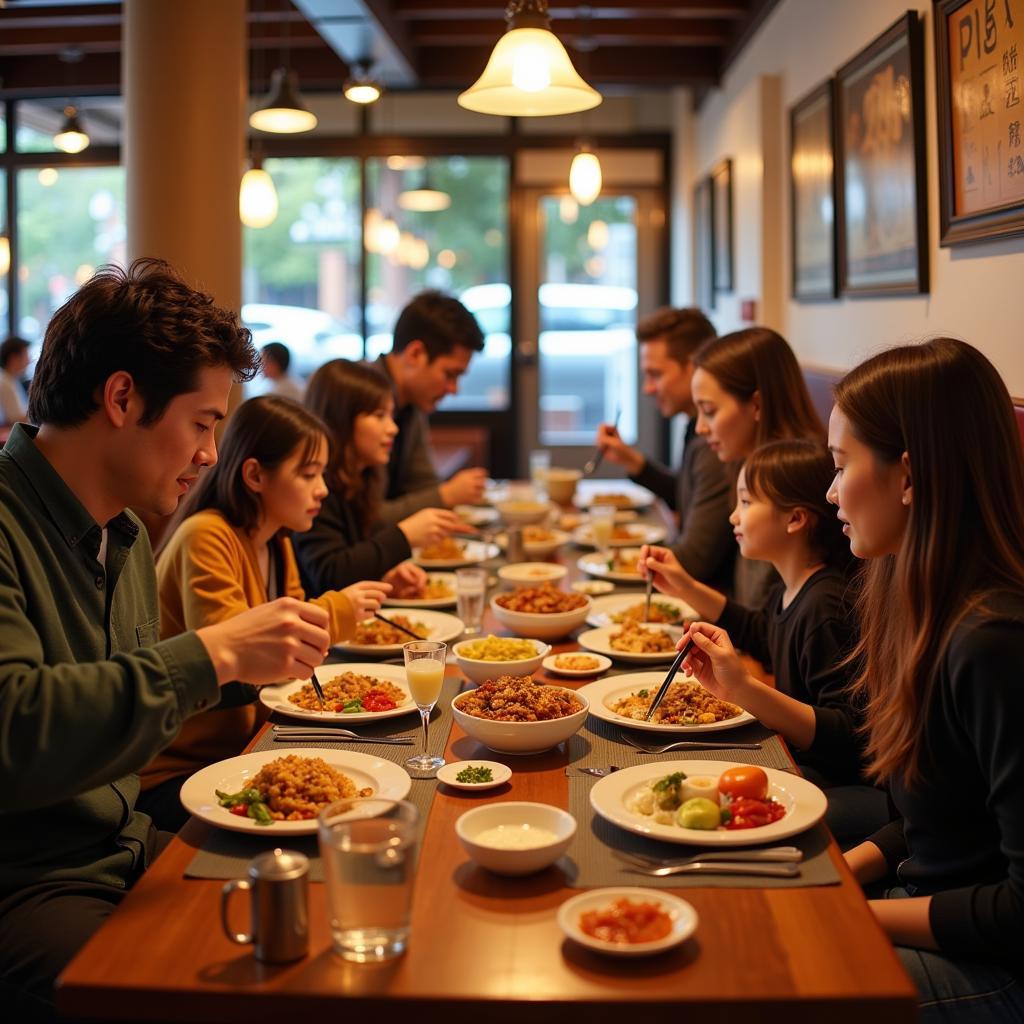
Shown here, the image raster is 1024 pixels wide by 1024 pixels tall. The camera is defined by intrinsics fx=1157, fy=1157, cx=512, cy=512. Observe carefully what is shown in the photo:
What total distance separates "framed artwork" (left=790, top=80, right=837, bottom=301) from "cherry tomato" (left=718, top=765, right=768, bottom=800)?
3266mm

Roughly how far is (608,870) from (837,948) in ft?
1.00

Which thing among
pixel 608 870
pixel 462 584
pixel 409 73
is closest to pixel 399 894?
pixel 608 870

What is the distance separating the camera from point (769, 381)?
3.10m

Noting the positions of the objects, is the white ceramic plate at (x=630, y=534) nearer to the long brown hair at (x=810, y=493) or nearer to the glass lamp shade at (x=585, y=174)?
the long brown hair at (x=810, y=493)

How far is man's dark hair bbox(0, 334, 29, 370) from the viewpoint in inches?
325

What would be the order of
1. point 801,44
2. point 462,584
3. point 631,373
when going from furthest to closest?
point 631,373
point 801,44
point 462,584

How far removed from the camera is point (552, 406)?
9227 mm

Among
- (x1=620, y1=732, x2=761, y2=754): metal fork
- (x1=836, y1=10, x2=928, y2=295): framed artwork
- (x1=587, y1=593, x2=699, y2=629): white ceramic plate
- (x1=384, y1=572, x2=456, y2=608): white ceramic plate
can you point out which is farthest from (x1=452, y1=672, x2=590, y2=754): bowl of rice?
(x1=836, y1=10, x2=928, y2=295): framed artwork

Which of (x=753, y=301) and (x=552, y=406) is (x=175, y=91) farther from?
(x=552, y=406)

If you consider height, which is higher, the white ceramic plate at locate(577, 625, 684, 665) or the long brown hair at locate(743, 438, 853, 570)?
the long brown hair at locate(743, 438, 853, 570)

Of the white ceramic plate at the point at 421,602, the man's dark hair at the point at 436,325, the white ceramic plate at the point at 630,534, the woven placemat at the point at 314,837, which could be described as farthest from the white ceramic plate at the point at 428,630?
the man's dark hair at the point at 436,325

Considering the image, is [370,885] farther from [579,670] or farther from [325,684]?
[579,670]

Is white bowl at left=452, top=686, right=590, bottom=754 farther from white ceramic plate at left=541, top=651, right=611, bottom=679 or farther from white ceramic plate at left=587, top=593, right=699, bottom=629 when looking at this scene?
white ceramic plate at left=587, top=593, right=699, bottom=629

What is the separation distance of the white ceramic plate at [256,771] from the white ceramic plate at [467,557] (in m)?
1.70
